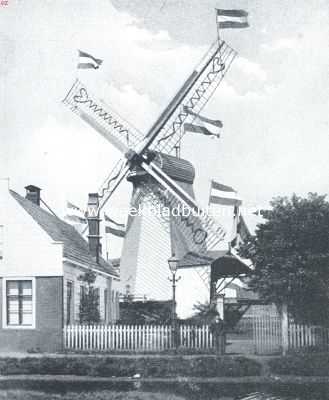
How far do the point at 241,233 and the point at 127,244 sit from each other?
6.53 m

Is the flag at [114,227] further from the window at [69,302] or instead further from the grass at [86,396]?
the grass at [86,396]

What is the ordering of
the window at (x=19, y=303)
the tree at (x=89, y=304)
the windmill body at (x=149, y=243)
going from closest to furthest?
the window at (x=19, y=303), the tree at (x=89, y=304), the windmill body at (x=149, y=243)

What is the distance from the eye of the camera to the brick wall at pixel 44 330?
2316 cm

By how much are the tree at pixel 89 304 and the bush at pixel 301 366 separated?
9995 millimetres

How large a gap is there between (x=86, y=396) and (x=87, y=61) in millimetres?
15774

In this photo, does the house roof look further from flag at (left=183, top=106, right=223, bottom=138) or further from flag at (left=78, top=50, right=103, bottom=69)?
flag at (left=183, top=106, right=223, bottom=138)

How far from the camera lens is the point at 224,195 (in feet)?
95.0

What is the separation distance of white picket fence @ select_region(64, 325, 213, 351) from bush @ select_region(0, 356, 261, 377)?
519cm

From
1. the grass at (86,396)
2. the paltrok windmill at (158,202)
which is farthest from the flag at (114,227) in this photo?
the grass at (86,396)

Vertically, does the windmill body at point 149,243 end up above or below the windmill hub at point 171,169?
below

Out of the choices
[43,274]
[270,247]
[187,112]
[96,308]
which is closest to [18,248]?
[43,274]

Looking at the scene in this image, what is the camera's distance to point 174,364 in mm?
16891

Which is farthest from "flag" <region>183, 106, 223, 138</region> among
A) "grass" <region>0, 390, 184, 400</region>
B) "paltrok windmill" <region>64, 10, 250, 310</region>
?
"grass" <region>0, 390, 184, 400</region>

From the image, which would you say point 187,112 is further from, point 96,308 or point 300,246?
point 300,246
